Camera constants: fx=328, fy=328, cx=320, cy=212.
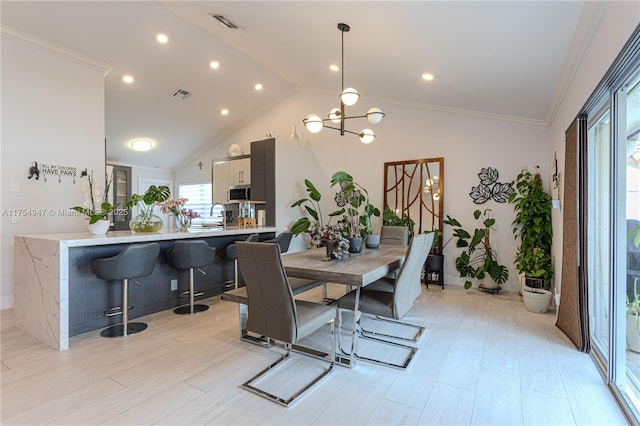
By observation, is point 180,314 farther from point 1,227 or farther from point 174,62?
point 174,62

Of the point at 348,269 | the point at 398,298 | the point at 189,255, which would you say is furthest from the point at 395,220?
the point at 189,255

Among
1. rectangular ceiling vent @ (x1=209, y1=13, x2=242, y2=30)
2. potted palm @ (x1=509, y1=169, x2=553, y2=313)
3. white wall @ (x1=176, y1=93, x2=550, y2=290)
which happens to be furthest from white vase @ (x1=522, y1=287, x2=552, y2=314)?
rectangular ceiling vent @ (x1=209, y1=13, x2=242, y2=30)

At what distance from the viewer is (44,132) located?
4258 mm

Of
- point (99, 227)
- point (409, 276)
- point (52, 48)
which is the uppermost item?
point (52, 48)

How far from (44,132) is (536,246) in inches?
260

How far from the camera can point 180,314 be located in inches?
148

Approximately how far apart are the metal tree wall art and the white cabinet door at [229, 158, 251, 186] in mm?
4165

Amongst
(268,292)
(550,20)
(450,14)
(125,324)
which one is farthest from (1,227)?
(550,20)

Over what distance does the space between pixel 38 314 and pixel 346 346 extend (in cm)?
282

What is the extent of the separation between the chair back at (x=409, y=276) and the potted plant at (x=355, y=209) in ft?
2.28

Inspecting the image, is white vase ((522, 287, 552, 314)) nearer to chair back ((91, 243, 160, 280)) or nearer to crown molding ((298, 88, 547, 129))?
crown molding ((298, 88, 547, 129))

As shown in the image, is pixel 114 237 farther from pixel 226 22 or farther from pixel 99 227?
pixel 226 22

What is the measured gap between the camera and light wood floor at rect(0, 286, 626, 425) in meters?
1.93

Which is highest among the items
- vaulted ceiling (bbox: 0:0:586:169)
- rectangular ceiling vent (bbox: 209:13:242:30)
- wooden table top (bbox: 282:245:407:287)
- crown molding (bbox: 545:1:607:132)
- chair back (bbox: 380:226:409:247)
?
rectangular ceiling vent (bbox: 209:13:242:30)
